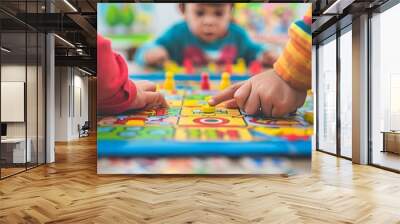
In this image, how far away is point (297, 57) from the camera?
21.8 feet

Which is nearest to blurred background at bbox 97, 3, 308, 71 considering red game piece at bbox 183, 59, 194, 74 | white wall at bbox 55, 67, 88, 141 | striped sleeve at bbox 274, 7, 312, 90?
striped sleeve at bbox 274, 7, 312, 90

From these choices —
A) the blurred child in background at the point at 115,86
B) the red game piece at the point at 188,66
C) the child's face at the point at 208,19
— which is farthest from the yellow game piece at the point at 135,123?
the child's face at the point at 208,19

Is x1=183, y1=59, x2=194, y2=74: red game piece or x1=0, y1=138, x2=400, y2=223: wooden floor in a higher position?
x1=183, y1=59, x2=194, y2=74: red game piece

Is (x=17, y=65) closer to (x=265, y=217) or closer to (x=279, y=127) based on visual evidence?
(x=279, y=127)

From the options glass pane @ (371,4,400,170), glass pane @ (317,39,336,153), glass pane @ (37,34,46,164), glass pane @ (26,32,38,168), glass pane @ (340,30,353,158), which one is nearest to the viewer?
glass pane @ (371,4,400,170)

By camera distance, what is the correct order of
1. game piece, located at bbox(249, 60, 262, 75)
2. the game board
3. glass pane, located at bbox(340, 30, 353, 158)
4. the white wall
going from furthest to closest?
the white wall → glass pane, located at bbox(340, 30, 353, 158) → game piece, located at bbox(249, 60, 262, 75) → the game board

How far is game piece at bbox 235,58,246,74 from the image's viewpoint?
670cm

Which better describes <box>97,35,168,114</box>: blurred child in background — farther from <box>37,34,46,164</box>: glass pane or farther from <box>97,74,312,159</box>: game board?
<box>37,34,46,164</box>: glass pane

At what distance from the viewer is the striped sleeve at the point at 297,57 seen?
664 centimetres

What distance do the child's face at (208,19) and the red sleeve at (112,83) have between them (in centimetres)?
141

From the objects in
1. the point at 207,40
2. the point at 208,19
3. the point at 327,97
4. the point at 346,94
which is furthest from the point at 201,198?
the point at 327,97

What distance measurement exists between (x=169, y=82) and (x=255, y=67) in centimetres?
154

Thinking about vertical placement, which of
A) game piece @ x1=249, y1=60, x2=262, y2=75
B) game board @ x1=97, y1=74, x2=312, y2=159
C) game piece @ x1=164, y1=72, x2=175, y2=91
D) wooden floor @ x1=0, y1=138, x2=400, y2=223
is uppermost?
game piece @ x1=249, y1=60, x2=262, y2=75

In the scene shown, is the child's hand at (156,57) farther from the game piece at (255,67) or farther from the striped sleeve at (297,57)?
the striped sleeve at (297,57)
